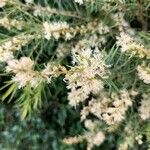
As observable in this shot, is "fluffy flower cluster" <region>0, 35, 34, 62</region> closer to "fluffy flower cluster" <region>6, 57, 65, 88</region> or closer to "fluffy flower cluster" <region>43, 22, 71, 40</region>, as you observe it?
"fluffy flower cluster" <region>43, 22, 71, 40</region>

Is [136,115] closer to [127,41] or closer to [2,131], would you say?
[127,41]

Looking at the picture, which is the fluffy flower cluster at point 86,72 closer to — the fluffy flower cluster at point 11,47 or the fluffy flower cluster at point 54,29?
the fluffy flower cluster at point 11,47

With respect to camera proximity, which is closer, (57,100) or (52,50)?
(52,50)

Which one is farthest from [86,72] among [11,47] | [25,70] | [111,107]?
[111,107]

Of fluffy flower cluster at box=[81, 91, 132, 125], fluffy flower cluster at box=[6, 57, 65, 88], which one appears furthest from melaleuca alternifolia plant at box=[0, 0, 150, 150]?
fluffy flower cluster at box=[6, 57, 65, 88]

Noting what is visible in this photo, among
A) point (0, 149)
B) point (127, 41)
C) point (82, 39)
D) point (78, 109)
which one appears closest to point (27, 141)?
point (0, 149)

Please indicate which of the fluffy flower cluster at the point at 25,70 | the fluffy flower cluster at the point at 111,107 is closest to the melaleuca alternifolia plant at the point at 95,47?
the fluffy flower cluster at the point at 111,107

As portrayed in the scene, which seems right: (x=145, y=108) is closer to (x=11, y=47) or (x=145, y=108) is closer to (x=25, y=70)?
(x=11, y=47)
